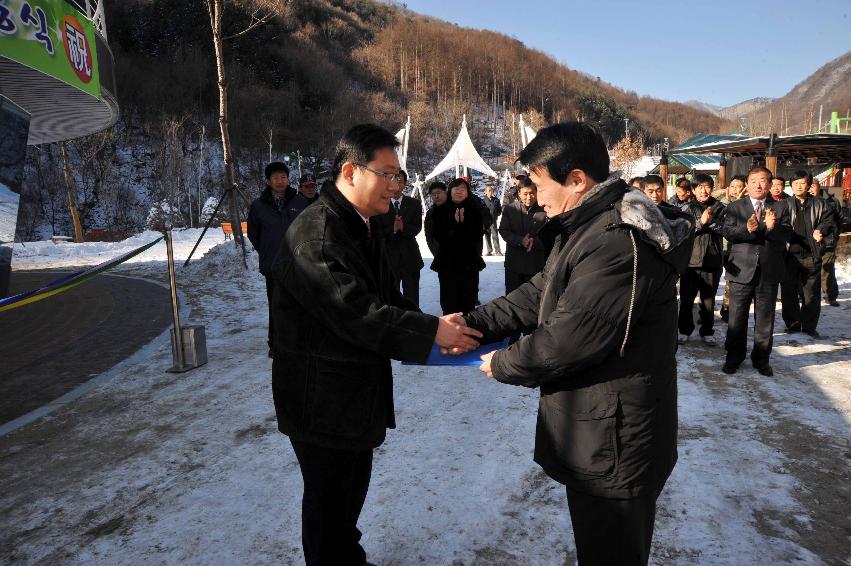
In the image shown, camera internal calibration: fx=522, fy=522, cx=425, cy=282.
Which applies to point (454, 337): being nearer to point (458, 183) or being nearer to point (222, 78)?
point (458, 183)

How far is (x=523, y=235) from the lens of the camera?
20.9 ft

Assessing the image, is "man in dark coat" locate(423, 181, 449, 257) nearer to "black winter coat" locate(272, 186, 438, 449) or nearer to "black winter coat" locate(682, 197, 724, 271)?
"black winter coat" locate(682, 197, 724, 271)

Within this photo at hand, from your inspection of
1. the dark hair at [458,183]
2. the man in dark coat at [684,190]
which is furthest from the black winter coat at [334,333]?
the man in dark coat at [684,190]

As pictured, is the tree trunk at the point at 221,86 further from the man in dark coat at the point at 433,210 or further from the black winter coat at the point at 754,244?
the black winter coat at the point at 754,244

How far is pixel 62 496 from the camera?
3078 mm

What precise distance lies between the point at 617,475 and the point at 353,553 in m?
1.24

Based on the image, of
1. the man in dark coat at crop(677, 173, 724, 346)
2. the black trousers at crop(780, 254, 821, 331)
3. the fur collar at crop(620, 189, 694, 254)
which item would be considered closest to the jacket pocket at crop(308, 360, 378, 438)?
the fur collar at crop(620, 189, 694, 254)

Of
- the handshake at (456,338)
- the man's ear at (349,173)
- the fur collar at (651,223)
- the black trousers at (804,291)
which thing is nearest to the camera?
the fur collar at (651,223)

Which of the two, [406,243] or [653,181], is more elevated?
[653,181]

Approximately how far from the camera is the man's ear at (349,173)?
2027 mm

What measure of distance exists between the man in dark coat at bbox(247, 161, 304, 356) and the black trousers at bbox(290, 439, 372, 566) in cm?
361

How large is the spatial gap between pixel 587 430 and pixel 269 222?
177 inches

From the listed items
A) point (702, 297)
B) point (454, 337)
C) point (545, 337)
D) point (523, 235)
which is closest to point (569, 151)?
point (545, 337)

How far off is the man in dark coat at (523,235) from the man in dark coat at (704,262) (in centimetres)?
165
